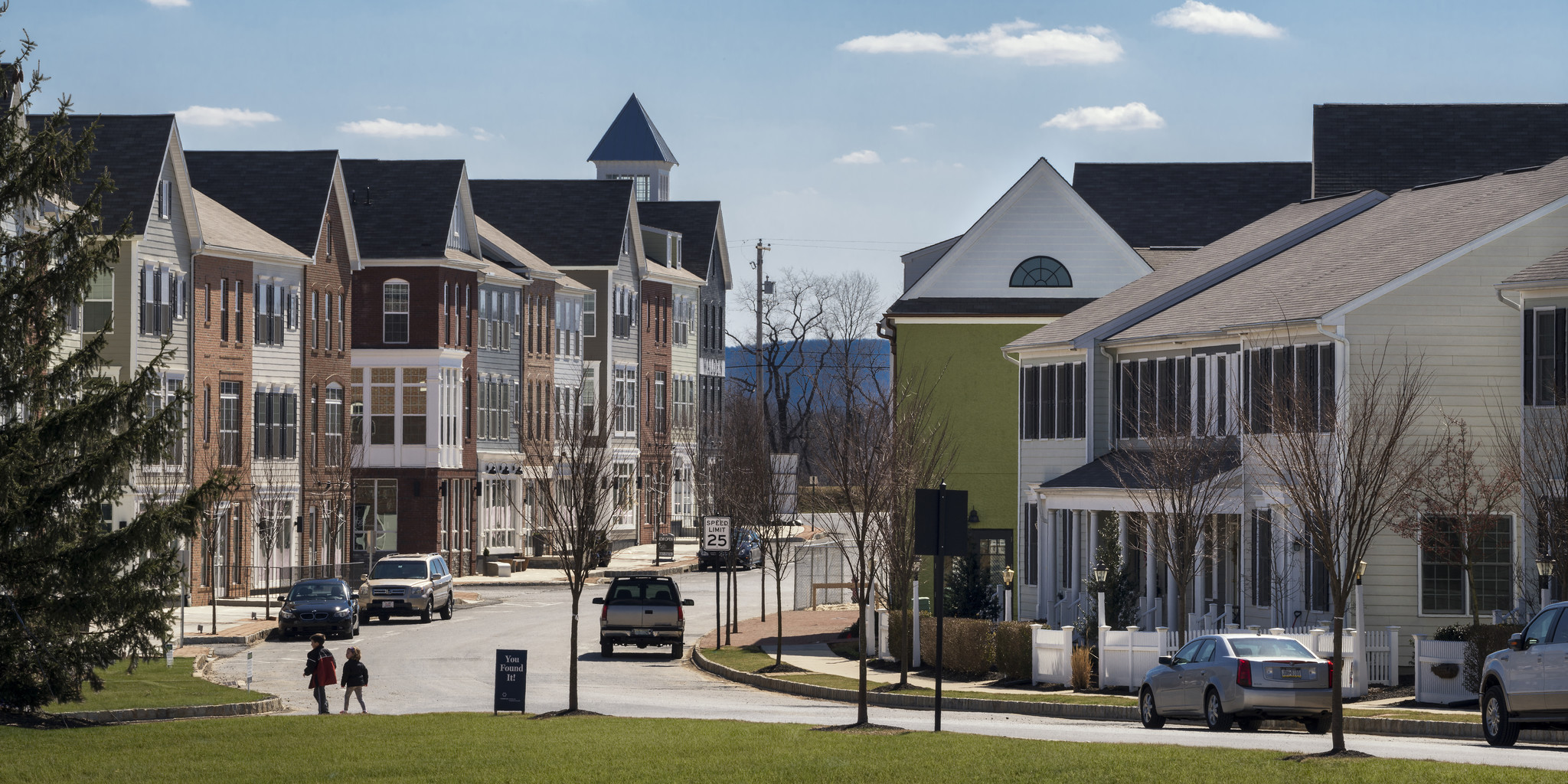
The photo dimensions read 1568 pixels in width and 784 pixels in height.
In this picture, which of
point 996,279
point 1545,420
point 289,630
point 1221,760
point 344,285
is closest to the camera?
point 1221,760

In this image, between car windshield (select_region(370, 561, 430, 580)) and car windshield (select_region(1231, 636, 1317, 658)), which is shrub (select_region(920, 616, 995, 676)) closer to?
car windshield (select_region(1231, 636, 1317, 658))

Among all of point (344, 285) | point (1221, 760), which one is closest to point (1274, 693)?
point (1221, 760)

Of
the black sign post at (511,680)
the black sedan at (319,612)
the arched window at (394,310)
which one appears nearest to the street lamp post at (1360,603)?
the black sign post at (511,680)

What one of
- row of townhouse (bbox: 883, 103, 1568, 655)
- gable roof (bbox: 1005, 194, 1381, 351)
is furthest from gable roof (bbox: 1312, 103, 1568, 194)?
gable roof (bbox: 1005, 194, 1381, 351)

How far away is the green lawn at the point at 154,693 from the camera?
27500 millimetres

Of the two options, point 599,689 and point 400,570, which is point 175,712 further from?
point 400,570

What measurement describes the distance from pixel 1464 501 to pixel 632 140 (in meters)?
81.6

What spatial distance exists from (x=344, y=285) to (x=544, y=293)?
12.6 metres

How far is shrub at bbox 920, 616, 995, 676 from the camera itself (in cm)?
3316

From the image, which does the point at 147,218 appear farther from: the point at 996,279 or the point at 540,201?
the point at 540,201

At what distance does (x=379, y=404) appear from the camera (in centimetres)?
6419

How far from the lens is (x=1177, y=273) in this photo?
4247 cm

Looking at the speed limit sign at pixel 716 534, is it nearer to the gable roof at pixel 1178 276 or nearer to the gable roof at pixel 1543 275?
the gable roof at pixel 1178 276

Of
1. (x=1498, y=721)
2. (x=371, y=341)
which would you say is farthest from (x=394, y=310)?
(x=1498, y=721)
